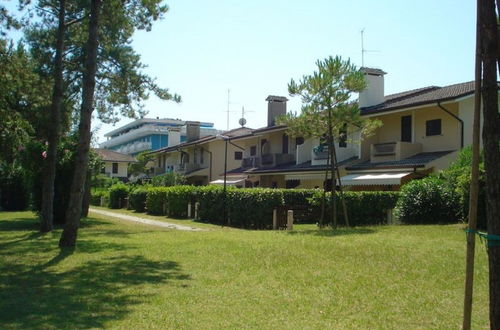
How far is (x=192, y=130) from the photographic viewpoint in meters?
56.6

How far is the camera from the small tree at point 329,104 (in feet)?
58.4

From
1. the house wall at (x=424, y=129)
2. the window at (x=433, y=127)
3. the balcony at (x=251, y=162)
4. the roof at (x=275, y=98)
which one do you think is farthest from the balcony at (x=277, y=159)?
the window at (x=433, y=127)

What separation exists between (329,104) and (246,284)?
433 inches

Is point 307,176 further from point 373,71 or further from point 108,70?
point 108,70

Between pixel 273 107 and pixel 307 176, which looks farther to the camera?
pixel 273 107

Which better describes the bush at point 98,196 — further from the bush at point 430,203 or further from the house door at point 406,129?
the bush at point 430,203

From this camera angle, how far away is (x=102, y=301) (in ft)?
23.9

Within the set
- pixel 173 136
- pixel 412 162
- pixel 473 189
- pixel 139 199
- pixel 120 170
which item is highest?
pixel 173 136

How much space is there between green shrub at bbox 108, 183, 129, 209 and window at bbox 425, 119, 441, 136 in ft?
80.6

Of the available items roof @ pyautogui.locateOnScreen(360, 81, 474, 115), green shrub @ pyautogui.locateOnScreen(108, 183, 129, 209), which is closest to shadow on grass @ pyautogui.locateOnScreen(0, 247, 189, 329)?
roof @ pyautogui.locateOnScreen(360, 81, 474, 115)

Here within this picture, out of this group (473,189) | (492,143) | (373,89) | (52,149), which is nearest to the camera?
(492,143)

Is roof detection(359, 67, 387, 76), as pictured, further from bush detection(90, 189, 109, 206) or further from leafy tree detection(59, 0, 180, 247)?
bush detection(90, 189, 109, 206)

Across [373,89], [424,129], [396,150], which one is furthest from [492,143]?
[373,89]

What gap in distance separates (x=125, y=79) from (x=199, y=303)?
521 inches
